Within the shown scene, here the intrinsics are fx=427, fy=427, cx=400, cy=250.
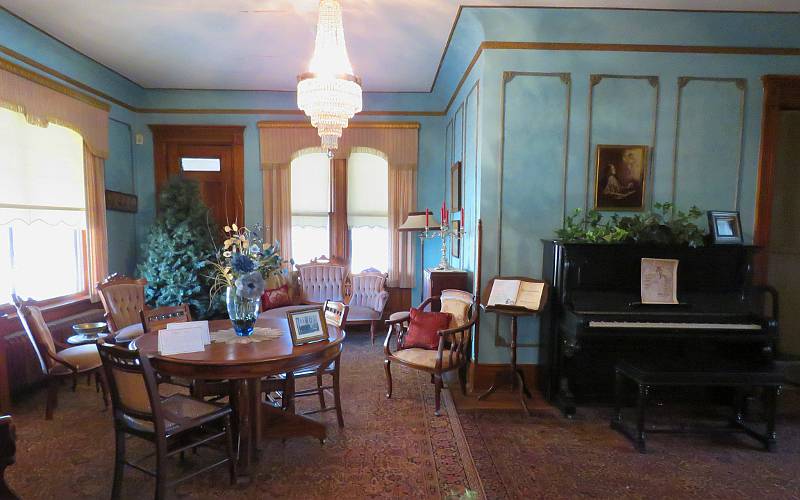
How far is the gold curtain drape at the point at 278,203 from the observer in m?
6.01

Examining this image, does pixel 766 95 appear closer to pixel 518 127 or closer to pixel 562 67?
pixel 562 67

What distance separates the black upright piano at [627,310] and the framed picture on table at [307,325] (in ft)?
6.18

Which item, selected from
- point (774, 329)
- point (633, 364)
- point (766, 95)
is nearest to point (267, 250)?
point (633, 364)

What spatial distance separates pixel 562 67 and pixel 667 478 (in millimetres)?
3212

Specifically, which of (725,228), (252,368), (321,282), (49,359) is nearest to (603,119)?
(725,228)

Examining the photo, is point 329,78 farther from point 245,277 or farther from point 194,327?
point 194,327

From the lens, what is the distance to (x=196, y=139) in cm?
593

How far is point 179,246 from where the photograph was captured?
5164mm

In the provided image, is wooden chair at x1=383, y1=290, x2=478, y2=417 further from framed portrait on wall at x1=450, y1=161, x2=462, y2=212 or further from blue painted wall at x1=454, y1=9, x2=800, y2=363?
framed portrait on wall at x1=450, y1=161, x2=462, y2=212

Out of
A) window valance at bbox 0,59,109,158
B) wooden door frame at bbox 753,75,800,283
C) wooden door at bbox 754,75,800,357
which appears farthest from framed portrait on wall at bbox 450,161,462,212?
window valance at bbox 0,59,109,158

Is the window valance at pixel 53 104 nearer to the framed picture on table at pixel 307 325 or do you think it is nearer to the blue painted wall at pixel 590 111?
the blue painted wall at pixel 590 111

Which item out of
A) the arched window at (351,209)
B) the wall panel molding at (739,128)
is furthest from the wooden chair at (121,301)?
the wall panel molding at (739,128)

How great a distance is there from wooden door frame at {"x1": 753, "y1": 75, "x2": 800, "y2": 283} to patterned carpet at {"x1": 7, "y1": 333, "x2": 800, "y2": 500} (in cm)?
161

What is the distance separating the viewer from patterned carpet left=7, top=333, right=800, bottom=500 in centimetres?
248
